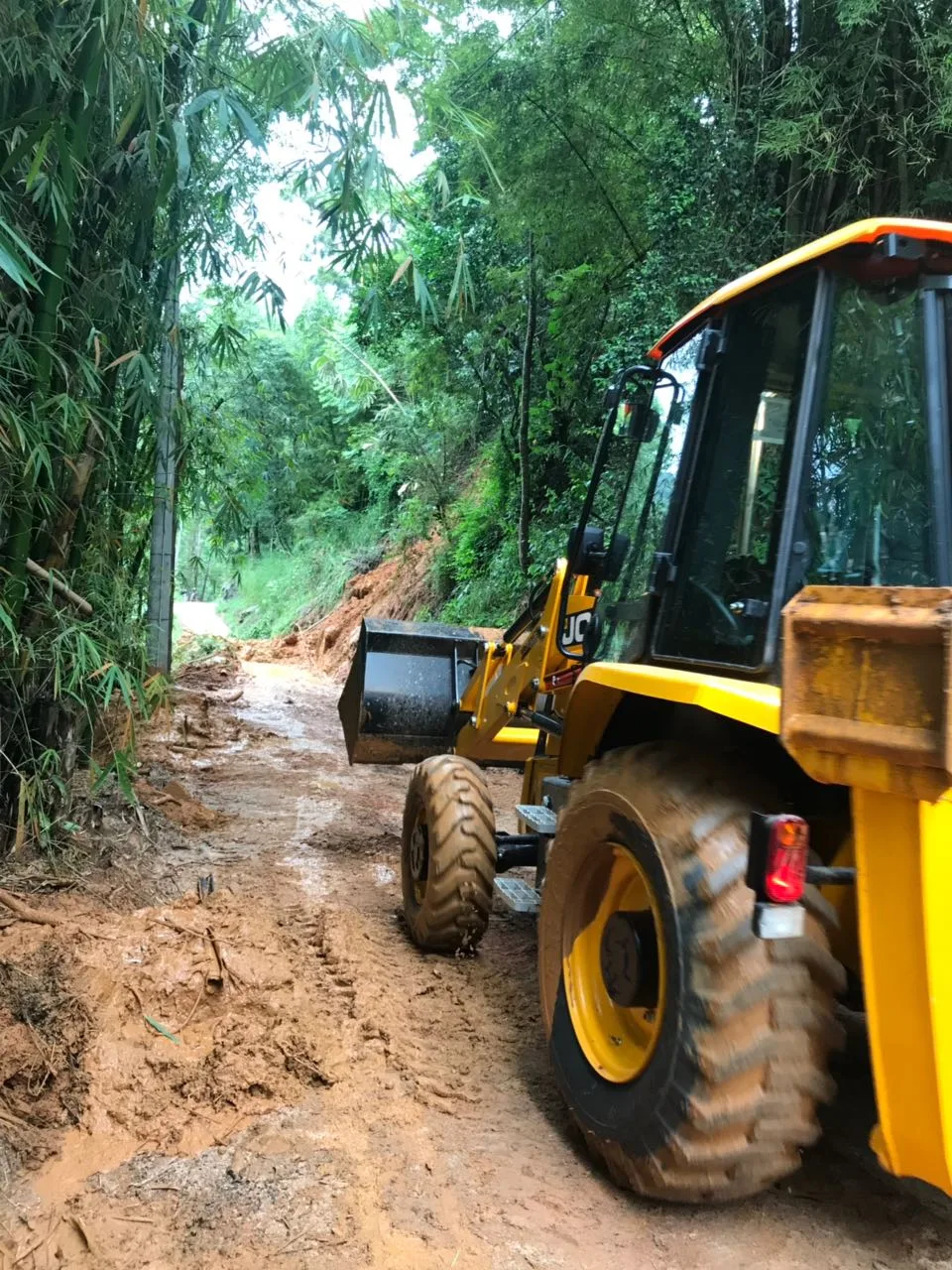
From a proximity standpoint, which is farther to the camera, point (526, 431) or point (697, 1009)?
point (526, 431)

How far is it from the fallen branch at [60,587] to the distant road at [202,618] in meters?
16.5

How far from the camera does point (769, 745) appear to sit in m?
2.12

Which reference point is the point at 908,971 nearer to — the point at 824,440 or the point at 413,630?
the point at 824,440

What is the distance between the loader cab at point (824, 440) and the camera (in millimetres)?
1989

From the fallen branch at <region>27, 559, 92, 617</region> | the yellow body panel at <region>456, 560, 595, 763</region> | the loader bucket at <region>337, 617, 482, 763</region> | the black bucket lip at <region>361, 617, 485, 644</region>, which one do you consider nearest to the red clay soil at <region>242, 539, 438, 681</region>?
the black bucket lip at <region>361, 617, 485, 644</region>

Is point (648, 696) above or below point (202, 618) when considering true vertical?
above

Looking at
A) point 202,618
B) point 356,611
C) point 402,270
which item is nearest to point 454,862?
point 402,270

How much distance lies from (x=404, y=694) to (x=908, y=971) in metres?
3.71

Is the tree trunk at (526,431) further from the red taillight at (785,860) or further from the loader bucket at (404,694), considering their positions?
the red taillight at (785,860)

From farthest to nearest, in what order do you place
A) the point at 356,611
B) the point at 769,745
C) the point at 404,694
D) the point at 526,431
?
the point at 356,611, the point at 526,431, the point at 404,694, the point at 769,745

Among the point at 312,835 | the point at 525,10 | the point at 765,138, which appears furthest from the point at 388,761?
the point at 525,10

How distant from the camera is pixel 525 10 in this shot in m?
8.17

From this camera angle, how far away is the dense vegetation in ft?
10.5

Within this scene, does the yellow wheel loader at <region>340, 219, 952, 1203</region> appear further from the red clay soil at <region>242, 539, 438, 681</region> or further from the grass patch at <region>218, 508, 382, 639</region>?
the grass patch at <region>218, 508, 382, 639</region>
